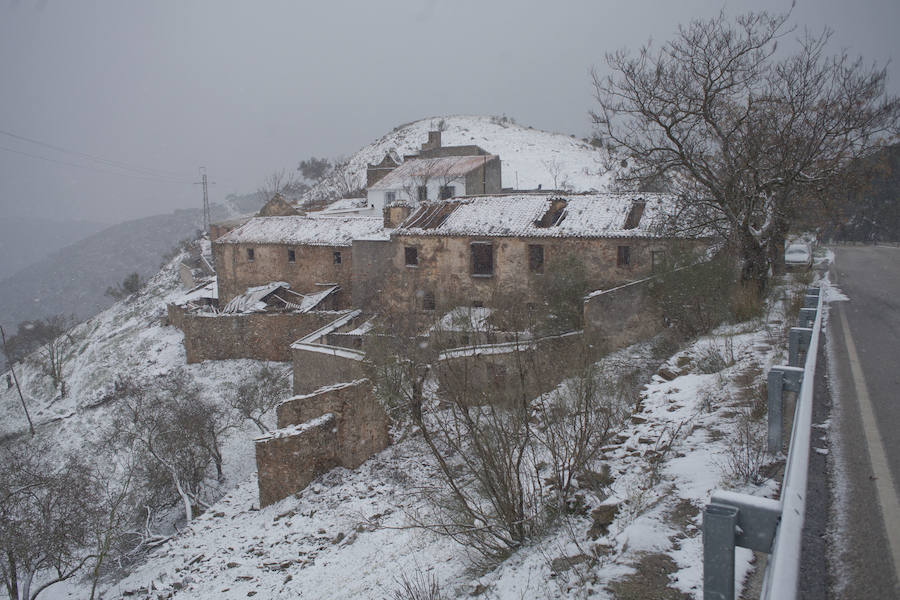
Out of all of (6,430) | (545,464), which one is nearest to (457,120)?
(6,430)

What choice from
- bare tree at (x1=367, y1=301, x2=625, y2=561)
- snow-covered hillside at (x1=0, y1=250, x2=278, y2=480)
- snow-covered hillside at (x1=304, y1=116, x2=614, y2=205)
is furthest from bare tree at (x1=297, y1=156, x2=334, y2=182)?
bare tree at (x1=367, y1=301, x2=625, y2=561)

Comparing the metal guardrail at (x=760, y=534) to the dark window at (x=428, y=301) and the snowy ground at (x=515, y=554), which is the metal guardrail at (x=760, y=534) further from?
the dark window at (x=428, y=301)

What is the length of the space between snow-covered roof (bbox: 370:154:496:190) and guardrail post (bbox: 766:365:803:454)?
98.0 ft

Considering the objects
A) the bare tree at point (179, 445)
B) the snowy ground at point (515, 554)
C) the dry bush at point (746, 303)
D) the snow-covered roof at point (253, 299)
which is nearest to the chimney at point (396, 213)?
the snow-covered roof at point (253, 299)

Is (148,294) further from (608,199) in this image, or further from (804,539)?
(804,539)

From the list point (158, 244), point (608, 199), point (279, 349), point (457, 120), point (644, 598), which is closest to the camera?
point (644, 598)

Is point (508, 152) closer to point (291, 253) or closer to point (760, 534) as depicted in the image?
point (291, 253)

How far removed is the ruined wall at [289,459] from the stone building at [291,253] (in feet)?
44.3

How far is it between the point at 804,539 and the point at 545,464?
14.9 ft

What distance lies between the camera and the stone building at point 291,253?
85.9ft

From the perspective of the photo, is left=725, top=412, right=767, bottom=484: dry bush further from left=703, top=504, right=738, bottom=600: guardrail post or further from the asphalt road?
left=703, top=504, right=738, bottom=600: guardrail post

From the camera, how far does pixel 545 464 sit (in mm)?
7934

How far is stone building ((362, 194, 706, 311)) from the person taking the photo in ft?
64.6

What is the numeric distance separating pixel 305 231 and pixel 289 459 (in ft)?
55.1
